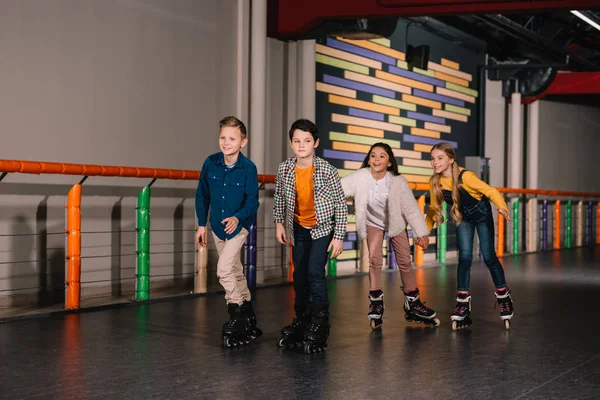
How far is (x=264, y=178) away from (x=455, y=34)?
655 cm

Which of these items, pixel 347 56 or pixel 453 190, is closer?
pixel 453 190

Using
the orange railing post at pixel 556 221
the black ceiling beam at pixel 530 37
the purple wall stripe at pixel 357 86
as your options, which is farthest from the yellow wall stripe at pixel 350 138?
the orange railing post at pixel 556 221

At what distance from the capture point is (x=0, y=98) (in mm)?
6570

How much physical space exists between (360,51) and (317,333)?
24.0ft

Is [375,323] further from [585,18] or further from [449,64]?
[449,64]

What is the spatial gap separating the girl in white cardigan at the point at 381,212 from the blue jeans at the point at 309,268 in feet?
2.53

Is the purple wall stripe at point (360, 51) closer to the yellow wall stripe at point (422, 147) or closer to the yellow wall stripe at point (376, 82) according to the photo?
the yellow wall stripe at point (376, 82)

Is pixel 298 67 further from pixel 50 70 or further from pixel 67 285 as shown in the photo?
pixel 67 285

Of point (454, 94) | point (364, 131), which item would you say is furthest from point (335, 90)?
point (454, 94)

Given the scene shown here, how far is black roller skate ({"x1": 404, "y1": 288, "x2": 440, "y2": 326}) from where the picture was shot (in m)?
5.91

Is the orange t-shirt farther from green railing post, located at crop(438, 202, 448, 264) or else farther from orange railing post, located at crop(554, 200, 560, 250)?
orange railing post, located at crop(554, 200, 560, 250)

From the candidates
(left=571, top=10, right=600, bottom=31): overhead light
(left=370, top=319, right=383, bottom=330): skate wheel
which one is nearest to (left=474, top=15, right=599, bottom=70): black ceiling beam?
(left=571, top=10, right=600, bottom=31): overhead light

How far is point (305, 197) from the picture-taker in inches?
197

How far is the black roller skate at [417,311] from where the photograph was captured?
19.4 feet
